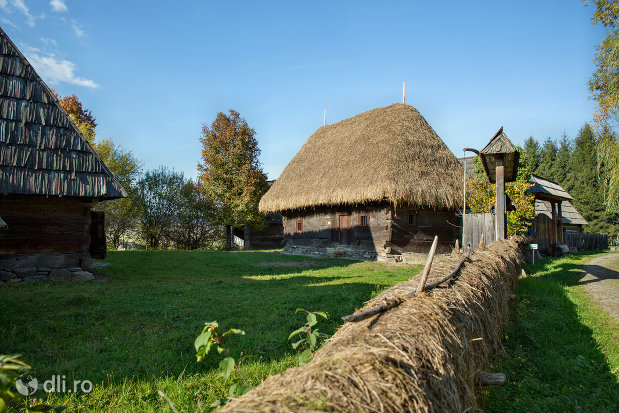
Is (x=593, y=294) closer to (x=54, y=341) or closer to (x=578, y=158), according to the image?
(x=54, y=341)

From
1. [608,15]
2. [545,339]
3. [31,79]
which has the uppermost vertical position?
[608,15]

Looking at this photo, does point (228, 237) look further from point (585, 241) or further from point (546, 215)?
point (585, 241)

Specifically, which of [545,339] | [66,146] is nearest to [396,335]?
[545,339]

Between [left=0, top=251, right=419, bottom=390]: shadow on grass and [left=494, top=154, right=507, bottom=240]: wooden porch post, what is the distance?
2.68 meters

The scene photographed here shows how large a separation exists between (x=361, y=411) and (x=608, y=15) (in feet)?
45.6

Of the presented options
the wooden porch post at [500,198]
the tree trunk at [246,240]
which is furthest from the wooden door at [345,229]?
the tree trunk at [246,240]

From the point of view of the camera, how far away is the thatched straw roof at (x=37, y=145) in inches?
313

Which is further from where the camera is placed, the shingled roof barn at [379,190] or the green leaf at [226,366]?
the shingled roof barn at [379,190]

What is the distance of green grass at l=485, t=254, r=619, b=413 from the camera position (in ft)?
10.8

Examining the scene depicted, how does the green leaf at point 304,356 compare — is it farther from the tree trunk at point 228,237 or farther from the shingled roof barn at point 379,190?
the tree trunk at point 228,237

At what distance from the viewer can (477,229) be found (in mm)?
9047

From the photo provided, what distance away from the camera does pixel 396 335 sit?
1.74 metres

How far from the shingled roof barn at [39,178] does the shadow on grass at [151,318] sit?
3.23 ft

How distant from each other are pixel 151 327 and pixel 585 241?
98.7 ft
